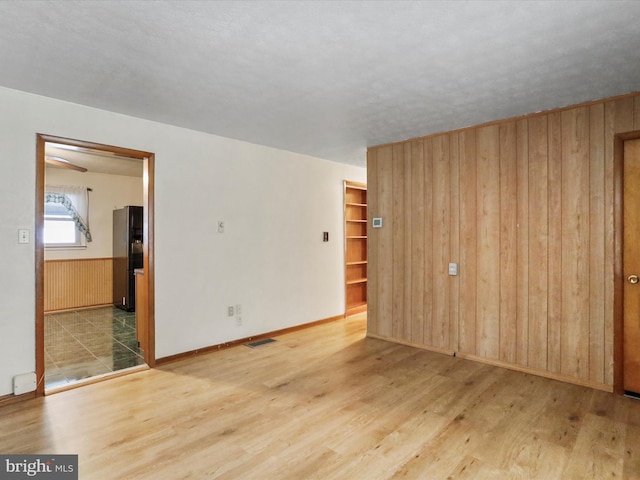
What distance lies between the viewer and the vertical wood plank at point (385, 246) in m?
4.50

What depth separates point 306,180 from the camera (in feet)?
16.8

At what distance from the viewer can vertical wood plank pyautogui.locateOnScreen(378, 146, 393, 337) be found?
14.8ft

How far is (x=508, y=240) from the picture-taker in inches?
140

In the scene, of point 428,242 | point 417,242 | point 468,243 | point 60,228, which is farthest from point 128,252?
point 468,243

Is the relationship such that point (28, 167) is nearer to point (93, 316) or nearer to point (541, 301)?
point (93, 316)

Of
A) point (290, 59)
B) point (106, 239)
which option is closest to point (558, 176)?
point (290, 59)

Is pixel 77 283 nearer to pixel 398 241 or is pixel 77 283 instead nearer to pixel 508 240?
pixel 398 241

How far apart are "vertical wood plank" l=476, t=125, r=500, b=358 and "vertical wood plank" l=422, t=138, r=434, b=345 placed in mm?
523

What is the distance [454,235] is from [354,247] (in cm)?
243

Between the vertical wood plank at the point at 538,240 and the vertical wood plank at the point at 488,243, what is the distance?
0.30 metres

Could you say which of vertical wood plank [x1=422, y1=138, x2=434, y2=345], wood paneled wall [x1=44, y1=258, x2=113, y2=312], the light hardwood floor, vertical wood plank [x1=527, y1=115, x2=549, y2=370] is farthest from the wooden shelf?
wood paneled wall [x1=44, y1=258, x2=113, y2=312]

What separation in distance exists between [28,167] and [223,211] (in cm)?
178

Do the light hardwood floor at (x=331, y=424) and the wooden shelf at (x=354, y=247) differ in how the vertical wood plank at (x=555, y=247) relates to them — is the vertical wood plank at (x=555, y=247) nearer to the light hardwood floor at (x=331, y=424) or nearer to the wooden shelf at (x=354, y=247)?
the light hardwood floor at (x=331, y=424)

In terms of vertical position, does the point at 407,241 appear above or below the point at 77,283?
above
